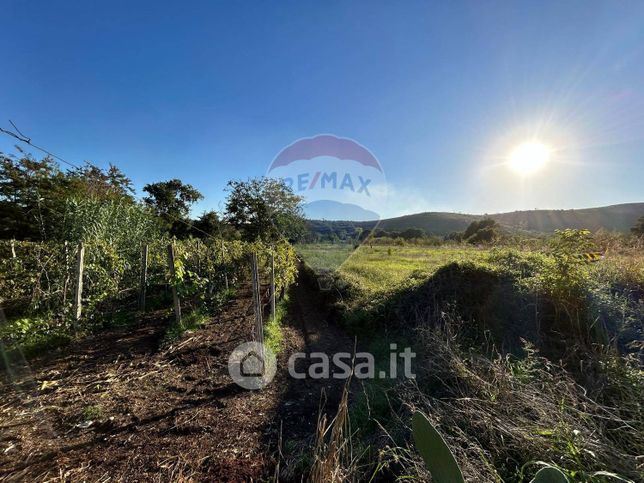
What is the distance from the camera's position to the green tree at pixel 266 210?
1886cm

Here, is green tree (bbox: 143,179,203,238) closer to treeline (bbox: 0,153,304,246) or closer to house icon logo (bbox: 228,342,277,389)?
treeline (bbox: 0,153,304,246)

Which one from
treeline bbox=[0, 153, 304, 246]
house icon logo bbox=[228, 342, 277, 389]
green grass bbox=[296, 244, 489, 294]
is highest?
treeline bbox=[0, 153, 304, 246]

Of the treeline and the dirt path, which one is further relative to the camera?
the treeline

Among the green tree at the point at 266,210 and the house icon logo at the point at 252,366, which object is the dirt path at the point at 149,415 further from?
the green tree at the point at 266,210

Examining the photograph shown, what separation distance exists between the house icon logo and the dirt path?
0.12 m

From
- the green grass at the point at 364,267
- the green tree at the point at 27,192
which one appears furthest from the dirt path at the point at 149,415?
the green tree at the point at 27,192

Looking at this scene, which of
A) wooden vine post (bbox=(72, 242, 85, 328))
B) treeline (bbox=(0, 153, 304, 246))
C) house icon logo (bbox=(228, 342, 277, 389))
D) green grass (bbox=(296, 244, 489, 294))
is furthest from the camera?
treeline (bbox=(0, 153, 304, 246))

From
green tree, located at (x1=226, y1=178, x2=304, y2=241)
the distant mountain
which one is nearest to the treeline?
green tree, located at (x1=226, y1=178, x2=304, y2=241)

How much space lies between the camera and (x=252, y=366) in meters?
3.64

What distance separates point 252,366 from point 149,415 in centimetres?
126

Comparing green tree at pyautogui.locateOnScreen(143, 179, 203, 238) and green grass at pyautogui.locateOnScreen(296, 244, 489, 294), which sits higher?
green tree at pyautogui.locateOnScreen(143, 179, 203, 238)

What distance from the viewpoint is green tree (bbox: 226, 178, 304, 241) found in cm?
1886

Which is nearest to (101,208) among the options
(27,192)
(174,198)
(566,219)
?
(27,192)

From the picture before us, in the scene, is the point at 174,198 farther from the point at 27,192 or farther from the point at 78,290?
the point at 78,290
